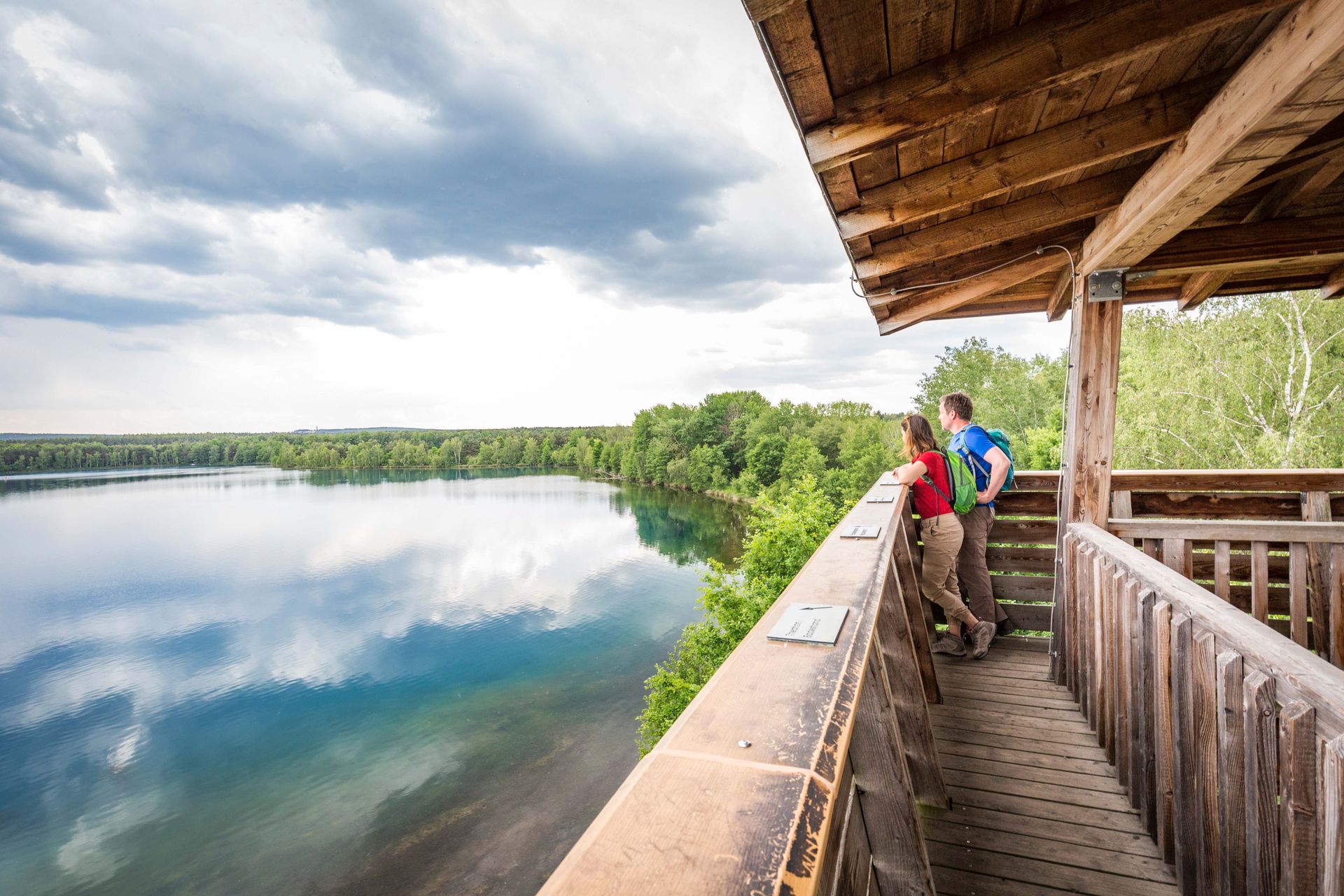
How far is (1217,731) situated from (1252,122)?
161cm

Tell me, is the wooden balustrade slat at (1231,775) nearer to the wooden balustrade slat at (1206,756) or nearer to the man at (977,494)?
the wooden balustrade slat at (1206,756)

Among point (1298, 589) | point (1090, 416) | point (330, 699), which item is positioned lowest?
point (330, 699)

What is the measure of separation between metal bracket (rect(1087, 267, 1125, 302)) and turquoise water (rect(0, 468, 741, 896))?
14187 millimetres

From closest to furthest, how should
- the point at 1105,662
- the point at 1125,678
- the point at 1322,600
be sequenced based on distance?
the point at 1125,678 → the point at 1105,662 → the point at 1322,600

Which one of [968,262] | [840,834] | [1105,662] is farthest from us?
[968,262]

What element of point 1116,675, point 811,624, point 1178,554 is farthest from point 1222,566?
point 811,624

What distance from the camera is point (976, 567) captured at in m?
3.84

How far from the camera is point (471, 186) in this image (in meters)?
83.0

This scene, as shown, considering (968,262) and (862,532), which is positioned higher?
(968,262)

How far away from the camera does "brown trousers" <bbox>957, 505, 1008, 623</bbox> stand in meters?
3.84

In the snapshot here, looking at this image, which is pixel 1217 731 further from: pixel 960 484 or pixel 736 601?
pixel 736 601

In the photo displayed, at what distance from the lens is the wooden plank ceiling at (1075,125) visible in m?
1.52

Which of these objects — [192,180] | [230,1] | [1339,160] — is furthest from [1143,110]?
[192,180]

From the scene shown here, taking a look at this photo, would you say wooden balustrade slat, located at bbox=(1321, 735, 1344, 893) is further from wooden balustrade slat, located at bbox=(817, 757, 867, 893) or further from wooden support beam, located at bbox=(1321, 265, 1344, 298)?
wooden support beam, located at bbox=(1321, 265, 1344, 298)
